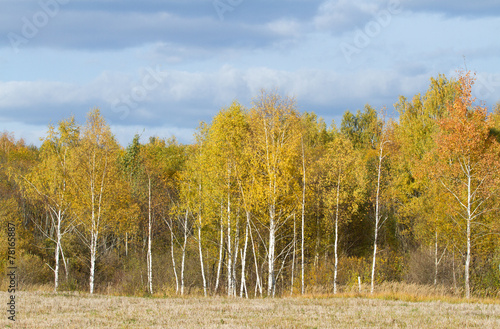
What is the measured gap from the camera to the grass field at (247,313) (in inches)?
634

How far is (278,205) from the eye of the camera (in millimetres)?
30094

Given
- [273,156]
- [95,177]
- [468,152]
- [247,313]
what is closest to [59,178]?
[95,177]

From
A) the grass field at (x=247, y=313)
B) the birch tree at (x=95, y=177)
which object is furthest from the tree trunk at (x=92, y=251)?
the grass field at (x=247, y=313)

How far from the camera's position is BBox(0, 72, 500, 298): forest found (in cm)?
3028

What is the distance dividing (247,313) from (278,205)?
12032mm

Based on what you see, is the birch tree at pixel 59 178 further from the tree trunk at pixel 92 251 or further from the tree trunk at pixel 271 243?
the tree trunk at pixel 271 243

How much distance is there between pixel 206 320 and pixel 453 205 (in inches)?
815

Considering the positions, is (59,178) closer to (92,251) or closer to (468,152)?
(92,251)

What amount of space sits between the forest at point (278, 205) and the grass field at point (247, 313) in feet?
22.9

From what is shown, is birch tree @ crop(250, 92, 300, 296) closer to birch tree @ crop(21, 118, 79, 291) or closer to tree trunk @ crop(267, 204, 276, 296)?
tree trunk @ crop(267, 204, 276, 296)

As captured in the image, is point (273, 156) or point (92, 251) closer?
point (273, 156)

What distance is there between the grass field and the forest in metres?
6.97

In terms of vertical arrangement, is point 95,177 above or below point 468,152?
below

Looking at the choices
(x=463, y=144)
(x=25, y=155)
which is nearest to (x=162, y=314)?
(x=463, y=144)
